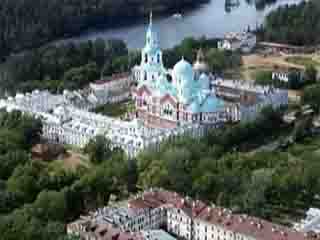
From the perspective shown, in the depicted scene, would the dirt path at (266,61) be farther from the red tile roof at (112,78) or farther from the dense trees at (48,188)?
the dense trees at (48,188)

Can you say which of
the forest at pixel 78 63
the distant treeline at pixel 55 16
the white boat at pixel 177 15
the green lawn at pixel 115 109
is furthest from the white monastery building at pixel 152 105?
the white boat at pixel 177 15

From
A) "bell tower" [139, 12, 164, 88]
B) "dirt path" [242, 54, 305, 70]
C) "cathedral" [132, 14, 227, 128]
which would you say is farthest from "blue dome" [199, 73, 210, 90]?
"dirt path" [242, 54, 305, 70]

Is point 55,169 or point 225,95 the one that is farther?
point 225,95

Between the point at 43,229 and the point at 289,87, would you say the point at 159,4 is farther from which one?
the point at 43,229

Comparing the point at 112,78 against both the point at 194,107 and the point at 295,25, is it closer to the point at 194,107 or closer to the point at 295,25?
the point at 194,107

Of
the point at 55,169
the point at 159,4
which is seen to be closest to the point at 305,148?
the point at 55,169

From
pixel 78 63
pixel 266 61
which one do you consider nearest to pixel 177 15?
pixel 266 61
